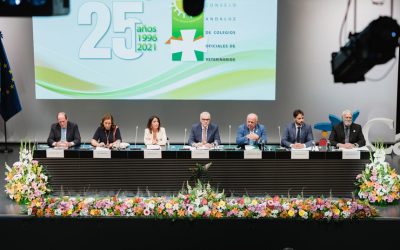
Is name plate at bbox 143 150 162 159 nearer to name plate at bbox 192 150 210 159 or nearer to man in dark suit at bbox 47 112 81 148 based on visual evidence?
name plate at bbox 192 150 210 159

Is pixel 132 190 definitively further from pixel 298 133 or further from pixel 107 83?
pixel 107 83

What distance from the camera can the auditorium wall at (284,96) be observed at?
8336 millimetres

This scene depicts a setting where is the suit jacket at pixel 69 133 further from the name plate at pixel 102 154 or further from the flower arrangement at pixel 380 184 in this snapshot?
the flower arrangement at pixel 380 184

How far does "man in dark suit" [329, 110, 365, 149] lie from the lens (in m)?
6.00

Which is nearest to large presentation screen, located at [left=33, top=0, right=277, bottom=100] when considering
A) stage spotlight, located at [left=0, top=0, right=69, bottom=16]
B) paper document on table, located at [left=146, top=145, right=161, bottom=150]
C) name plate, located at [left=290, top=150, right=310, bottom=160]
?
paper document on table, located at [left=146, top=145, right=161, bottom=150]

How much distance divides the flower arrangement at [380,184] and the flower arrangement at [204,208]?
0.89 m

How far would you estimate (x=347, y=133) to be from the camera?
6.10m

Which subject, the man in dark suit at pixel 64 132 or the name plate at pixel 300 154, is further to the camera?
the man in dark suit at pixel 64 132

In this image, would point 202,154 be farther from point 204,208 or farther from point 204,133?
point 204,208

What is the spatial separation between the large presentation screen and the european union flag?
41 cm

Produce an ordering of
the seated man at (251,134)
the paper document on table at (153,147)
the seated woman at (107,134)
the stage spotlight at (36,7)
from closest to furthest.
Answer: the stage spotlight at (36,7) → the paper document on table at (153,147) → the seated man at (251,134) → the seated woman at (107,134)

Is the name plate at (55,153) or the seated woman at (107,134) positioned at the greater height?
the seated woman at (107,134)

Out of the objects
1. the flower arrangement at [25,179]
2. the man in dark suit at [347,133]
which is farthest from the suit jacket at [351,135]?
the flower arrangement at [25,179]

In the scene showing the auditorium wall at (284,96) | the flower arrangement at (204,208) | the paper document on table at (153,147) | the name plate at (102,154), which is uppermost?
the auditorium wall at (284,96)
